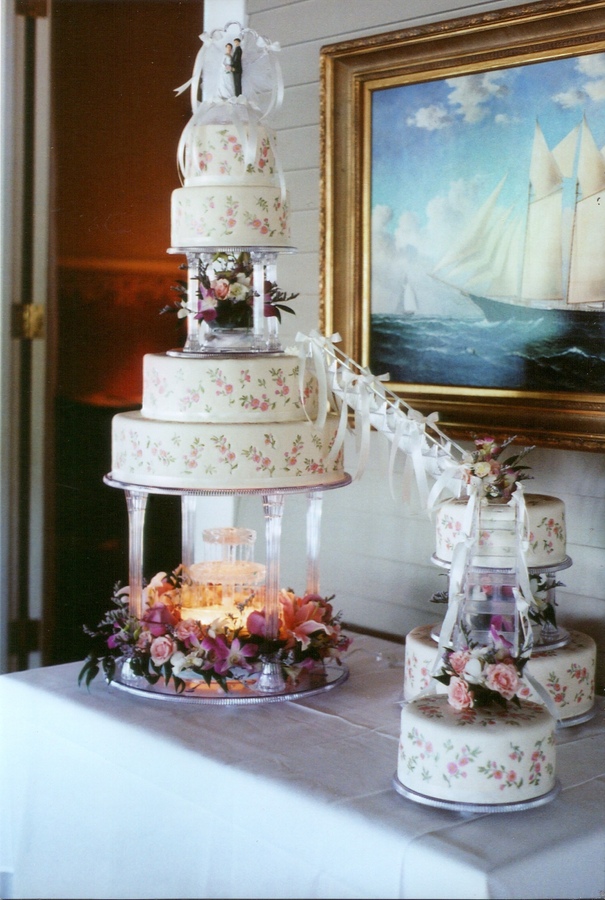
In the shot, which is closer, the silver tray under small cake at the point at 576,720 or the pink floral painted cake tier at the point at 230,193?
the silver tray under small cake at the point at 576,720

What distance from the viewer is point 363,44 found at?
3053 millimetres

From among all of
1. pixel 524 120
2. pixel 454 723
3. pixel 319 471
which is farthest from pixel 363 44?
pixel 454 723

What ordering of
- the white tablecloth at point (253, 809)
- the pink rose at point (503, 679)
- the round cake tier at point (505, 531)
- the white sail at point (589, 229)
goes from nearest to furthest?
the white tablecloth at point (253, 809), the pink rose at point (503, 679), the round cake tier at point (505, 531), the white sail at point (589, 229)

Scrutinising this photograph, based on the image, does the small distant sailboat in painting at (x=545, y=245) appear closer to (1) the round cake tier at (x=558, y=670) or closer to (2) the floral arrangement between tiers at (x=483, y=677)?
(1) the round cake tier at (x=558, y=670)

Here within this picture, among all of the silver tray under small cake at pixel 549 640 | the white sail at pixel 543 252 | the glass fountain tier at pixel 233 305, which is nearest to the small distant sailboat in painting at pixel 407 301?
the white sail at pixel 543 252

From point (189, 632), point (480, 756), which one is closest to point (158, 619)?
point (189, 632)

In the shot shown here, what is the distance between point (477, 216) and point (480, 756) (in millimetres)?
1468

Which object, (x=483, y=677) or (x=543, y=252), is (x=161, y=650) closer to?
(x=483, y=677)

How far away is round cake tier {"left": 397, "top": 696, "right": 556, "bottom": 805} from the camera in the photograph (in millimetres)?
1842

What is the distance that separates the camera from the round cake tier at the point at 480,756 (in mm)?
1842

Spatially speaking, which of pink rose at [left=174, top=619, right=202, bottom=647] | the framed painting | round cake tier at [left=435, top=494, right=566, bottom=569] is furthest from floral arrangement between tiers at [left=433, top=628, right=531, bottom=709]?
the framed painting

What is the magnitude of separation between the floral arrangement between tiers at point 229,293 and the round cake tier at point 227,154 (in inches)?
6.7

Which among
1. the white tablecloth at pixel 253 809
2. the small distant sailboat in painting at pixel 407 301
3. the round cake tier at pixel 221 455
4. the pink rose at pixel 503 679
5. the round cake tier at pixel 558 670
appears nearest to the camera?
the white tablecloth at pixel 253 809

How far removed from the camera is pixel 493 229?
2.77m
